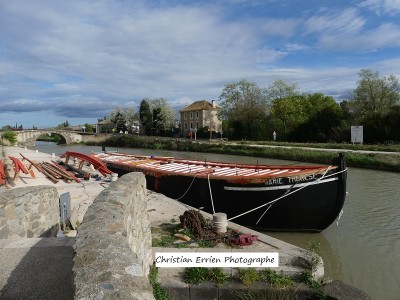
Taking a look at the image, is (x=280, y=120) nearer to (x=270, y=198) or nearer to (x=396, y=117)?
(x=396, y=117)

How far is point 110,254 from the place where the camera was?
2828 millimetres

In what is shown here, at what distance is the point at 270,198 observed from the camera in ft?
30.9

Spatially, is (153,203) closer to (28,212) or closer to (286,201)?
(286,201)

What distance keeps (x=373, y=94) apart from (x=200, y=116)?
3487 centimetres

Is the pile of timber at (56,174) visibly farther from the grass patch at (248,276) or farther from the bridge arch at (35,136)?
the bridge arch at (35,136)

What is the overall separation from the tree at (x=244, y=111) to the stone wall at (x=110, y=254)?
145ft

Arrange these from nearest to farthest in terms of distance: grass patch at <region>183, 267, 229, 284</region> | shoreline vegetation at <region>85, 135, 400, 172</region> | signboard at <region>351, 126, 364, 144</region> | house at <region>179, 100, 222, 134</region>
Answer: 1. grass patch at <region>183, 267, 229, 284</region>
2. shoreline vegetation at <region>85, 135, 400, 172</region>
3. signboard at <region>351, 126, 364, 144</region>
4. house at <region>179, 100, 222, 134</region>

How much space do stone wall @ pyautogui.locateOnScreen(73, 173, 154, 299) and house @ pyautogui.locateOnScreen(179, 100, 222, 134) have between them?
2390 inches

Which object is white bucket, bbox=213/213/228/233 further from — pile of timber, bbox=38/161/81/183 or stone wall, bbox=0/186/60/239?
pile of timber, bbox=38/161/81/183

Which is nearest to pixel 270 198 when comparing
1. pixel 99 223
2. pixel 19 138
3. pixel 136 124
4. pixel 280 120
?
pixel 99 223

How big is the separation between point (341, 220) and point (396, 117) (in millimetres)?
26347

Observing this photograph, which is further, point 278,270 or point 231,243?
point 231,243

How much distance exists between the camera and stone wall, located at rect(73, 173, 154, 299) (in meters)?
2.33

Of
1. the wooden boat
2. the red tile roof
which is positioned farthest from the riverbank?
the red tile roof
